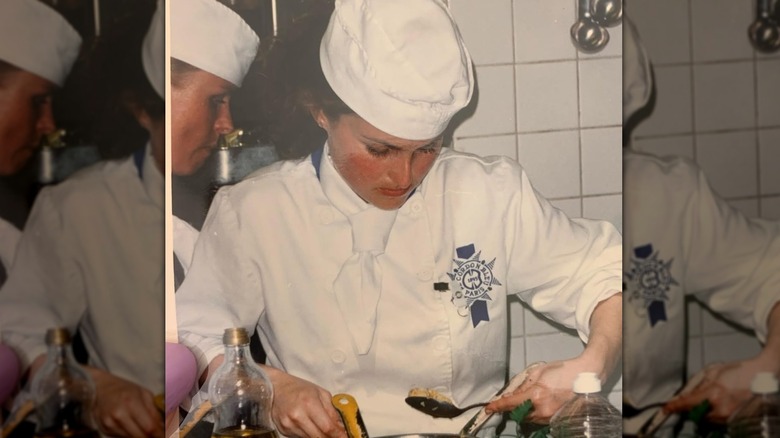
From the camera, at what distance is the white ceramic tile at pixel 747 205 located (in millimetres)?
1675

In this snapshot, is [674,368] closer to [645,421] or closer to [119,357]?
[645,421]

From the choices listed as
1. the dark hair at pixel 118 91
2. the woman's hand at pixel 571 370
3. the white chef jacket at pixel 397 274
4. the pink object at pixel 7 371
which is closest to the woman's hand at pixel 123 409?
the pink object at pixel 7 371

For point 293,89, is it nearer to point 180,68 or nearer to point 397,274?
point 180,68

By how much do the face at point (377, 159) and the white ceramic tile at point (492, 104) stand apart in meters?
0.08

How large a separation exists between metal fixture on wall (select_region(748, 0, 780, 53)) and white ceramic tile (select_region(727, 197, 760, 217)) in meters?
0.27

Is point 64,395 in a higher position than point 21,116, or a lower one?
lower

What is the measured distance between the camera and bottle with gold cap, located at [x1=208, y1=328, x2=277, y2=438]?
1916 mm

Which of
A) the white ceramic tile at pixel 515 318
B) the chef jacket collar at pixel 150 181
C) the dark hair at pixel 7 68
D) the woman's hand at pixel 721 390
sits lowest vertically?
the woman's hand at pixel 721 390

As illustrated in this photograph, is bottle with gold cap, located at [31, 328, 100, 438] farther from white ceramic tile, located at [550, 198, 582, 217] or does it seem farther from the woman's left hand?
white ceramic tile, located at [550, 198, 582, 217]

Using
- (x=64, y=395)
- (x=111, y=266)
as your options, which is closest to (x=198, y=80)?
(x=111, y=266)

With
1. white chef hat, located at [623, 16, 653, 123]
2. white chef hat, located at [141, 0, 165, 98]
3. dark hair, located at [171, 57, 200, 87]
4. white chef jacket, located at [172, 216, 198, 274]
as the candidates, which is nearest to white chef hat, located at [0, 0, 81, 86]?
white chef hat, located at [141, 0, 165, 98]

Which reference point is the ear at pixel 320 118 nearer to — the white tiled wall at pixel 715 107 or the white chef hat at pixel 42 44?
the white chef hat at pixel 42 44

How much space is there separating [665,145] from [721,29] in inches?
10.4

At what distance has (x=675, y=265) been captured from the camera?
165 cm
